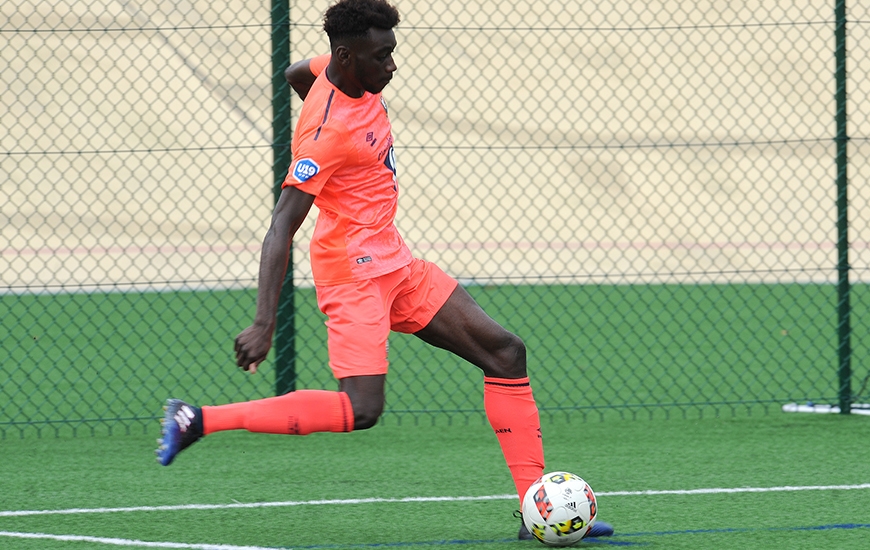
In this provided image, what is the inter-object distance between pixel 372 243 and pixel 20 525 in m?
1.71

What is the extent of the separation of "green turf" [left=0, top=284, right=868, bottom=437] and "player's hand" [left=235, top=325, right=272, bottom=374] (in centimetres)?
271

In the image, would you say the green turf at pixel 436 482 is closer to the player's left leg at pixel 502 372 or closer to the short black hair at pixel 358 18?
the player's left leg at pixel 502 372

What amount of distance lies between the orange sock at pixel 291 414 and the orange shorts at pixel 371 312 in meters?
0.11

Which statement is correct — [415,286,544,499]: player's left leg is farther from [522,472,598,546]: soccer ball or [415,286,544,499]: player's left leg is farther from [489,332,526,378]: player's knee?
[522,472,598,546]: soccer ball

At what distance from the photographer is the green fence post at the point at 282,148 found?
6.29m

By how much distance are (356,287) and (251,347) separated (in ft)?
1.58

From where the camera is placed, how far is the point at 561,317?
10211mm

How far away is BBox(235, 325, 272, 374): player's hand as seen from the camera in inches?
145

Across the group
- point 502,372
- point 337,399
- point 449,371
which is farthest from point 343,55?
point 449,371

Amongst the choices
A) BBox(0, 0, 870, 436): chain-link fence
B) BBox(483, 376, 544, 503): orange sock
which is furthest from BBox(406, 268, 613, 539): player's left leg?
BBox(0, 0, 870, 436): chain-link fence

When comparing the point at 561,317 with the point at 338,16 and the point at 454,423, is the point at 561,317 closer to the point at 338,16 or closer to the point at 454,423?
Result: the point at 454,423

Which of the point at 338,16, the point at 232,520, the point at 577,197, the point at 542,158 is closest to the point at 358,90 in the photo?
the point at 338,16

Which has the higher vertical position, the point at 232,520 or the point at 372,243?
the point at 372,243

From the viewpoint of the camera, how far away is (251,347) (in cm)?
370
